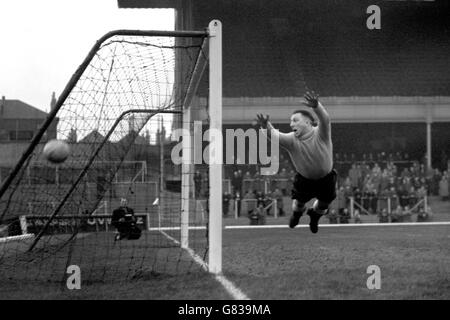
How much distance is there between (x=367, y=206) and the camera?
1950 cm

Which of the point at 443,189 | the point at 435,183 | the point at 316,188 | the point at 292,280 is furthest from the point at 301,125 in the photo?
the point at 435,183

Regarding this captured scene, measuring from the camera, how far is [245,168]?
23438mm

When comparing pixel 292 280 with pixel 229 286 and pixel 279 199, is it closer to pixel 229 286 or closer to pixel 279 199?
pixel 229 286

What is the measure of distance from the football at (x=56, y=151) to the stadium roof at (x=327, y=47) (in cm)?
1673

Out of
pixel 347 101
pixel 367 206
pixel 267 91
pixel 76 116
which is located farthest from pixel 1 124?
pixel 76 116

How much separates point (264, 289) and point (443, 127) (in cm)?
2410

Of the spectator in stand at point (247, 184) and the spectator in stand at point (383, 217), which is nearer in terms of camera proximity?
the spectator in stand at point (383, 217)

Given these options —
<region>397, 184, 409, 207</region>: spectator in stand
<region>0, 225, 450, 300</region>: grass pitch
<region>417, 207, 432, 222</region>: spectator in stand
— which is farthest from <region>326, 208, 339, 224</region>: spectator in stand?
<region>0, 225, 450, 300</region>: grass pitch

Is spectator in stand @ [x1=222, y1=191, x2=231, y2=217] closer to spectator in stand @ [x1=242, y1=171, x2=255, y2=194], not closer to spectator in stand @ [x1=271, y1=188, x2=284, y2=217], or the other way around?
spectator in stand @ [x1=242, y1=171, x2=255, y2=194]

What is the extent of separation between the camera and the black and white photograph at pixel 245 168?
6.50 m

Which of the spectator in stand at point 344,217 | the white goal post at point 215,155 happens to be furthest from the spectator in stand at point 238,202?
the white goal post at point 215,155

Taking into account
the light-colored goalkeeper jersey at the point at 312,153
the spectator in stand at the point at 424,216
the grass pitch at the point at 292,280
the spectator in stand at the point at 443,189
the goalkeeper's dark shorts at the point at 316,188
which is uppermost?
the light-colored goalkeeper jersey at the point at 312,153

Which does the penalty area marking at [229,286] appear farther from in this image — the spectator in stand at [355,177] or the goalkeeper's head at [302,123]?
the spectator in stand at [355,177]
